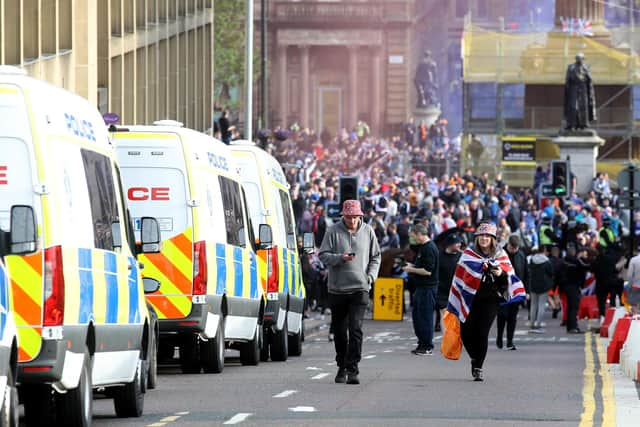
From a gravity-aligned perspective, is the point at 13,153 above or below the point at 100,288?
above

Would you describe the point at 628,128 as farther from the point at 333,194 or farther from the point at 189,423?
the point at 189,423

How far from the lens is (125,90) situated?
1617 inches

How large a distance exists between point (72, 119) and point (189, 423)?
2459 mm

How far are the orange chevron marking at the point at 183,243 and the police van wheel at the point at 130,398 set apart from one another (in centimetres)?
360

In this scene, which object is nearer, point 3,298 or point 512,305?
point 3,298

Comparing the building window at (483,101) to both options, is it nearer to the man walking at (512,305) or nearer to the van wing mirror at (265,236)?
the man walking at (512,305)

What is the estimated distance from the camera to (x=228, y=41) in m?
86.6

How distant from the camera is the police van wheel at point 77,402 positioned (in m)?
12.2

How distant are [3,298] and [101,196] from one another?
305 centimetres

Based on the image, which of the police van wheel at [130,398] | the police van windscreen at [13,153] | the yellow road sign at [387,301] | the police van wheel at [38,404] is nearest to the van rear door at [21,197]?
the police van windscreen at [13,153]

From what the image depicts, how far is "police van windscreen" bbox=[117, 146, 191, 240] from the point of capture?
699 inches

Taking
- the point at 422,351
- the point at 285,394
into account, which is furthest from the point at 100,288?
the point at 422,351

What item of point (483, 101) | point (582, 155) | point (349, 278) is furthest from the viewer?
point (483, 101)

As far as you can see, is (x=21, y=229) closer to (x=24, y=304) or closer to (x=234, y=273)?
(x=24, y=304)
